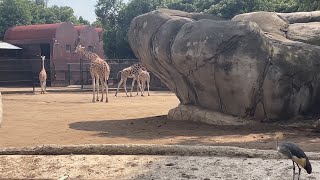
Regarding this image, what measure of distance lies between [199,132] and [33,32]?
24.4 meters

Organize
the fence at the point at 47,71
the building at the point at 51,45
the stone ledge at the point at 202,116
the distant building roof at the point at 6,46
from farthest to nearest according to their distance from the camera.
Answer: the building at the point at 51,45 → the fence at the point at 47,71 → the distant building roof at the point at 6,46 → the stone ledge at the point at 202,116

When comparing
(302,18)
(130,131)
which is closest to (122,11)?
(302,18)

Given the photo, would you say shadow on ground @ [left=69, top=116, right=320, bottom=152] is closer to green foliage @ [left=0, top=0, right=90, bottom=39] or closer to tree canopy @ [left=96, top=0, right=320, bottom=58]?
tree canopy @ [left=96, top=0, right=320, bottom=58]

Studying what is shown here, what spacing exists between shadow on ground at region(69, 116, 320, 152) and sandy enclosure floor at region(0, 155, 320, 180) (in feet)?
4.95

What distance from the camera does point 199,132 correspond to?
9.59 metres

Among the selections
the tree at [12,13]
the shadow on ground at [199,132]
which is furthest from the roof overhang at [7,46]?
the shadow on ground at [199,132]

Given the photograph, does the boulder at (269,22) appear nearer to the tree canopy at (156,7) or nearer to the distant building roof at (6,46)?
the tree canopy at (156,7)

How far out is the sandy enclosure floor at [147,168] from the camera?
5973mm

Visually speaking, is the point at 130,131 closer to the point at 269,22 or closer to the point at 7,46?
the point at 269,22

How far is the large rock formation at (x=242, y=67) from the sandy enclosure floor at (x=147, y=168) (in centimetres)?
357

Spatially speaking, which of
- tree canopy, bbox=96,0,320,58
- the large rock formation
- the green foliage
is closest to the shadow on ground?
the large rock formation

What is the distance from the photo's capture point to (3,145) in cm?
808

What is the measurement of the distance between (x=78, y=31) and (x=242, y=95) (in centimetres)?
2568

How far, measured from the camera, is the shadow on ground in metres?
8.29
